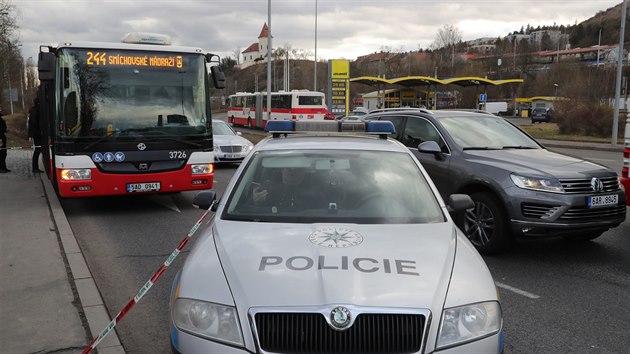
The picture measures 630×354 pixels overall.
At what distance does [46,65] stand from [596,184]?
7969 mm

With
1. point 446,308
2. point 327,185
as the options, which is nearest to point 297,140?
point 327,185

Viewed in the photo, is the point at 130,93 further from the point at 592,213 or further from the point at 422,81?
the point at 422,81

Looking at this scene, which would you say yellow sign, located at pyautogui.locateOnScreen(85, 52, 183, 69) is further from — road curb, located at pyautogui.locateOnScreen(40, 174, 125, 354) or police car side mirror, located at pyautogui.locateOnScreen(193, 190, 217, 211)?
police car side mirror, located at pyautogui.locateOnScreen(193, 190, 217, 211)

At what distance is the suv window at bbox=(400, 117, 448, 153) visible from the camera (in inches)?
307

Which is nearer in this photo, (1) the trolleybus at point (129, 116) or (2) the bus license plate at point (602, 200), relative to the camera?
(2) the bus license plate at point (602, 200)

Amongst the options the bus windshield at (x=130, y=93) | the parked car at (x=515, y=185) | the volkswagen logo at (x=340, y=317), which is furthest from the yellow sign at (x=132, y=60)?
the volkswagen logo at (x=340, y=317)

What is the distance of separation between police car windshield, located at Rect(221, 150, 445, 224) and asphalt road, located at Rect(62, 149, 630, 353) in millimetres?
1328

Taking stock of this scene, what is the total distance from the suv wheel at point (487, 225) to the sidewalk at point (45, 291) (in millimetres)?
4289

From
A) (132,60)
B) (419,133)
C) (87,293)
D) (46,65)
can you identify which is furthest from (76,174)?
(419,133)

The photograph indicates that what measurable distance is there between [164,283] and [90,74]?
15.7 feet

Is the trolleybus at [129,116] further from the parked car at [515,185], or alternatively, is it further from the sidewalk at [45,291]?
the parked car at [515,185]

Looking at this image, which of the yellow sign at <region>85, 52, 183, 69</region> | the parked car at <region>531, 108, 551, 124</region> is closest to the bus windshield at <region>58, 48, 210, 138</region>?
the yellow sign at <region>85, 52, 183, 69</region>

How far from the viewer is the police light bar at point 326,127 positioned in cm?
504

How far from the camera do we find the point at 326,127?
5.23 metres
